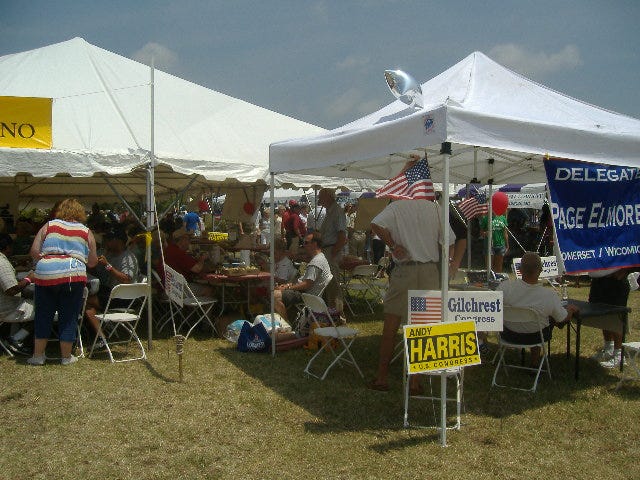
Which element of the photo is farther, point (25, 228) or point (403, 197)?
point (25, 228)

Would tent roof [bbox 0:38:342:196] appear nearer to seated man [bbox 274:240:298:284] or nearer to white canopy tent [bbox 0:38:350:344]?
white canopy tent [bbox 0:38:350:344]

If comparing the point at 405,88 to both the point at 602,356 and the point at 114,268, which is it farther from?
the point at 114,268

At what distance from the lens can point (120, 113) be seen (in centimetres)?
743

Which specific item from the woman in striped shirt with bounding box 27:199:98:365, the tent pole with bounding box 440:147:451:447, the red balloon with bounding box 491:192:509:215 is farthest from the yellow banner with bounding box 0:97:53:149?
the red balloon with bounding box 491:192:509:215

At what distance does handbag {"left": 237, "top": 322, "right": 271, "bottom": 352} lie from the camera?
6.26 metres

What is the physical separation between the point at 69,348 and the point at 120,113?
3057mm

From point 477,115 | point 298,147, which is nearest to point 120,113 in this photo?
point 298,147

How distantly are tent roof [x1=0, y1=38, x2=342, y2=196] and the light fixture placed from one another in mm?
2850

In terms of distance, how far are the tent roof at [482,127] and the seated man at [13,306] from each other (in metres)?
2.64

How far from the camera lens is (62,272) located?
5.48 metres

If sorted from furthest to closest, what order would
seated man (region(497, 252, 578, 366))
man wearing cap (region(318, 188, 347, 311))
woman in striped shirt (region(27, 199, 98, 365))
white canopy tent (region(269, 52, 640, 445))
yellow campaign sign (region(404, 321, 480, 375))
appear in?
man wearing cap (region(318, 188, 347, 311))
woman in striped shirt (region(27, 199, 98, 365))
seated man (region(497, 252, 578, 366))
white canopy tent (region(269, 52, 640, 445))
yellow campaign sign (region(404, 321, 480, 375))

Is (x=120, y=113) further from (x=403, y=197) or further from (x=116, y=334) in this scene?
(x=403, y=197)

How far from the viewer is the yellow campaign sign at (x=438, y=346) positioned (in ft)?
12.5

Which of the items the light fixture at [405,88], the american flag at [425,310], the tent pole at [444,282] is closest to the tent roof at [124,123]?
the light fixture at [405,88]
